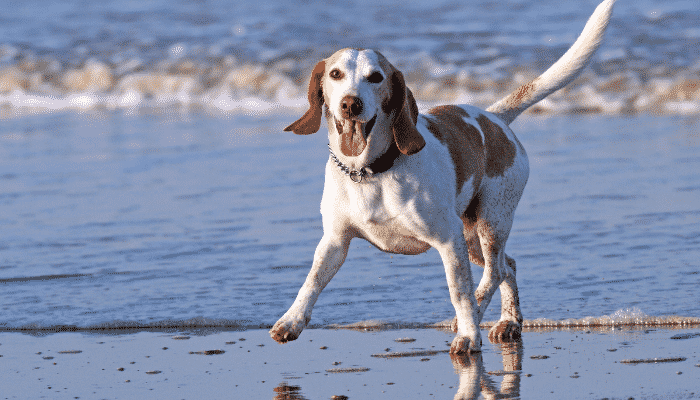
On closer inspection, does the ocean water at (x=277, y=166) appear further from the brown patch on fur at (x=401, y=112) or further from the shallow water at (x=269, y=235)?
the brown patch on fur at (x=401, y=112)

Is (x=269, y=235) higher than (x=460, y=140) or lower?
lower

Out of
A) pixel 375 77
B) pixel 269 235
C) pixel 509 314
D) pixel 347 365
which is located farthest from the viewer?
Answer: pixel 269 235

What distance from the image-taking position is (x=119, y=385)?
420 cm

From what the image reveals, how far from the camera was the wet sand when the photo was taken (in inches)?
158

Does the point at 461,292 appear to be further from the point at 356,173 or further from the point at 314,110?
the point at 314,110

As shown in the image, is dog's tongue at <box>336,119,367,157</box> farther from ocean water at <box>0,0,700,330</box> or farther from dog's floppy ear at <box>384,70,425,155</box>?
ocean water at <box>0,0,700,330</box>

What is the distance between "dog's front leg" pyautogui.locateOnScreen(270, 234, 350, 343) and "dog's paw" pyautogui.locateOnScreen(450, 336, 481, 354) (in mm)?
594

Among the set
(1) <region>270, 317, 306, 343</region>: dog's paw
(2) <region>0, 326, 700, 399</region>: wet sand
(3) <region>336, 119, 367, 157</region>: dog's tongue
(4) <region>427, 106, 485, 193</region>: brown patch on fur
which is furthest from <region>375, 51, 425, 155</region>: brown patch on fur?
(2) <region>0, 326, 700, 399</region>: wet sand

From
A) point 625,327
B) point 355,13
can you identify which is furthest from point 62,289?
point 355,13

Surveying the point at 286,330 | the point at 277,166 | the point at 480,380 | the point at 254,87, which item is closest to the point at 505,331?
the point at 480,380

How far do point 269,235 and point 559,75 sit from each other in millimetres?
2410

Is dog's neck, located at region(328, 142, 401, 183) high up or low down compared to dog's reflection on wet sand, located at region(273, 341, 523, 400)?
up

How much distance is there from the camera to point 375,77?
13.1ft

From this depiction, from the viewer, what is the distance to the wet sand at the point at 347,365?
401cm
